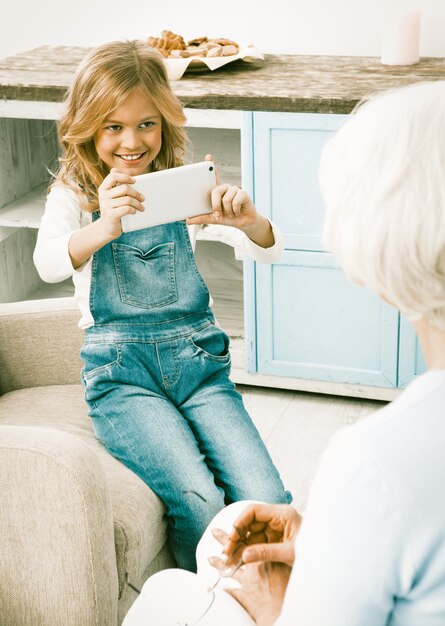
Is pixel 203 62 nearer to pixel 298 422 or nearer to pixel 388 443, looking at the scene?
pixel 298 422

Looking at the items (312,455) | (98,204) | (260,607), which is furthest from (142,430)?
(312,455)

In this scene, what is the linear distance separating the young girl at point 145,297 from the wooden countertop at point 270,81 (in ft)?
2.09

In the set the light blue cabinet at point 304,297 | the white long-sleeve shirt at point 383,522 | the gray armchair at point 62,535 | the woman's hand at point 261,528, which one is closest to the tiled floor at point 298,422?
the light blue cabinet at point 304,297

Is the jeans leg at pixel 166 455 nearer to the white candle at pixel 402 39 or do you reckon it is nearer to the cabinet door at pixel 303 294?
the cabinet door at pixel 303 294

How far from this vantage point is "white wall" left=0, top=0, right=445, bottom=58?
2.96 metres

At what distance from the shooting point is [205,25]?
3145 mm

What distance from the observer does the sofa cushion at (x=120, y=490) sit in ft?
5.07

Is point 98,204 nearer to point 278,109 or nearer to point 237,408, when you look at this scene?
point 237,408

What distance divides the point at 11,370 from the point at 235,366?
98cm

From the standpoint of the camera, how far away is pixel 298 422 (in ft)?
8.86

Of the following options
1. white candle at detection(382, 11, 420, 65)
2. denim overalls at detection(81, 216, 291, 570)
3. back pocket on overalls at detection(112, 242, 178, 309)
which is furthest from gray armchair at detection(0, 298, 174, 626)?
white candle at detection(382, 11, 420, 65)

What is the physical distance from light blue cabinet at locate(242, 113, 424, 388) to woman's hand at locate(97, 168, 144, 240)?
94 centimetres

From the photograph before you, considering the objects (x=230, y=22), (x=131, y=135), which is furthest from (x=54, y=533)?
(x=230, y=22)

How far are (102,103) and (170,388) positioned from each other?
57 cm
